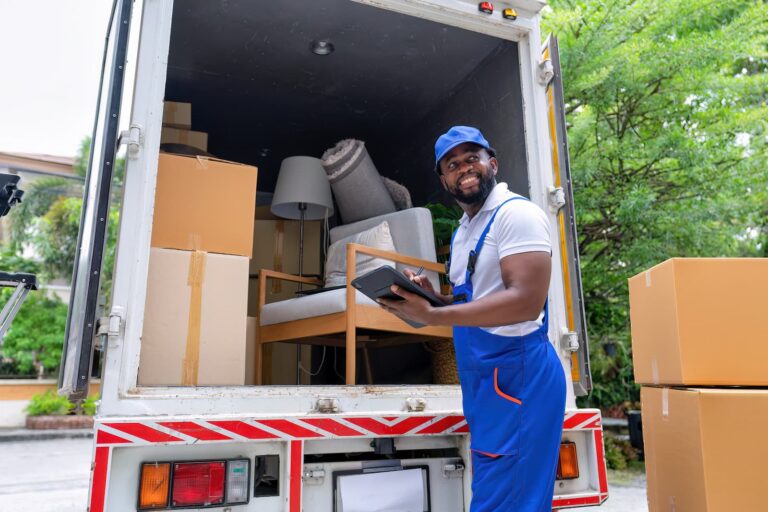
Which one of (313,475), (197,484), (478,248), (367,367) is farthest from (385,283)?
(367,367)

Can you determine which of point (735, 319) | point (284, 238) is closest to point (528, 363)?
point (735, 319)

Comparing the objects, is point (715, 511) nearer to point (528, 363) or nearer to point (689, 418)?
point (689, 418)

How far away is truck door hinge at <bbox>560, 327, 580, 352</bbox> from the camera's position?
222 cm

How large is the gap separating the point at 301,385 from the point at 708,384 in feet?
4.25

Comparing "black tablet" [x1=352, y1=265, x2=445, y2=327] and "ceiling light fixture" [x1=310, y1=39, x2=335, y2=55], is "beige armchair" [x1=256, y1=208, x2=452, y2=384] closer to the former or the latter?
"black tablet" [x1=352, y1=265, x2=445, y2=327]

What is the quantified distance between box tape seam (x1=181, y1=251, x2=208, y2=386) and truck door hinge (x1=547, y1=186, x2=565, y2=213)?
131 centimetres

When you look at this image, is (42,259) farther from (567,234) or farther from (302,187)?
(567,234)

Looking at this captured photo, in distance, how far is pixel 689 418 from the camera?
193 cm

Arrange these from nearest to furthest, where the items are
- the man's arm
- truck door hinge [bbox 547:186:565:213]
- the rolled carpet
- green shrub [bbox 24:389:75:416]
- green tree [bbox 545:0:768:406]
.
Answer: the man's arm, truck door hinge [bbox 547:186:565:213], the rolled carpet, green tree [bbox 545:0:768:406], green shrub [bbox 24:389:75:416]

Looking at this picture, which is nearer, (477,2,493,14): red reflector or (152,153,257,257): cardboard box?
(152,153,257,257): cardboard box

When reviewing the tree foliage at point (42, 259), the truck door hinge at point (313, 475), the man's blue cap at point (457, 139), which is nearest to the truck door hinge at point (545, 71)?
the man's blue cap at point (457, 139)

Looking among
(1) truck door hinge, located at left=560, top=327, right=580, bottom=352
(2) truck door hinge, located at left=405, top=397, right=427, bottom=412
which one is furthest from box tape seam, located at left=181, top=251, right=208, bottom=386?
(1) truck door hinge, located at left=560, top=327, right=580, bottom=352

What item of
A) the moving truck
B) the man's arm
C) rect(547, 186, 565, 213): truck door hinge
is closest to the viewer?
the man's arm

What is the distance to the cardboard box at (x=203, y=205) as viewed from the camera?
2.17 metres
